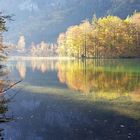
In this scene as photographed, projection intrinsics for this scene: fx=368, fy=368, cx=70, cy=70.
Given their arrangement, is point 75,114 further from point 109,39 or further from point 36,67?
point 109,39

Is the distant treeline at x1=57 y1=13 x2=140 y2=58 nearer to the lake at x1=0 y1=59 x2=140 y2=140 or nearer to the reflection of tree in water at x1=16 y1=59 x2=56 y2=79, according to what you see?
the reflection of tree in water at x1=16 y1=59 x2=56 y2=79

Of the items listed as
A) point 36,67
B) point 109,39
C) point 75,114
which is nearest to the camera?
point 75,114

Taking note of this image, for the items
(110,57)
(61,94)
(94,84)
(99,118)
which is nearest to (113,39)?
(110,57)

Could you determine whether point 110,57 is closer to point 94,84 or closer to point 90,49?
point 90,49

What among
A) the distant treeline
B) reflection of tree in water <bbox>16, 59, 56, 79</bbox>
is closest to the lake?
reflection of tree in water <bbox>16, 59, 56, 79</bbox>

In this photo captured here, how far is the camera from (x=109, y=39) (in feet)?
516

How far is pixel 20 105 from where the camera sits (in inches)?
1416

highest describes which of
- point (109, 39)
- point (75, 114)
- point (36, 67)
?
point (109, 39)

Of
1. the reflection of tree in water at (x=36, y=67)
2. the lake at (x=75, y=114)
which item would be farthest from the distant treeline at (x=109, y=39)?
the lake at (x=75, y=114)

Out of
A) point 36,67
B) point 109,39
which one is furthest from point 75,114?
point 109,39

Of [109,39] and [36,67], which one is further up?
[109,39]

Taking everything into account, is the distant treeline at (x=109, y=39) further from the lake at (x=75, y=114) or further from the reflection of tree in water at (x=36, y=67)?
the lake at (x=75, y=114)

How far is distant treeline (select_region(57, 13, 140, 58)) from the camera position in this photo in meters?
154

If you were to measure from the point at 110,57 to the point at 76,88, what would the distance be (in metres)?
107
